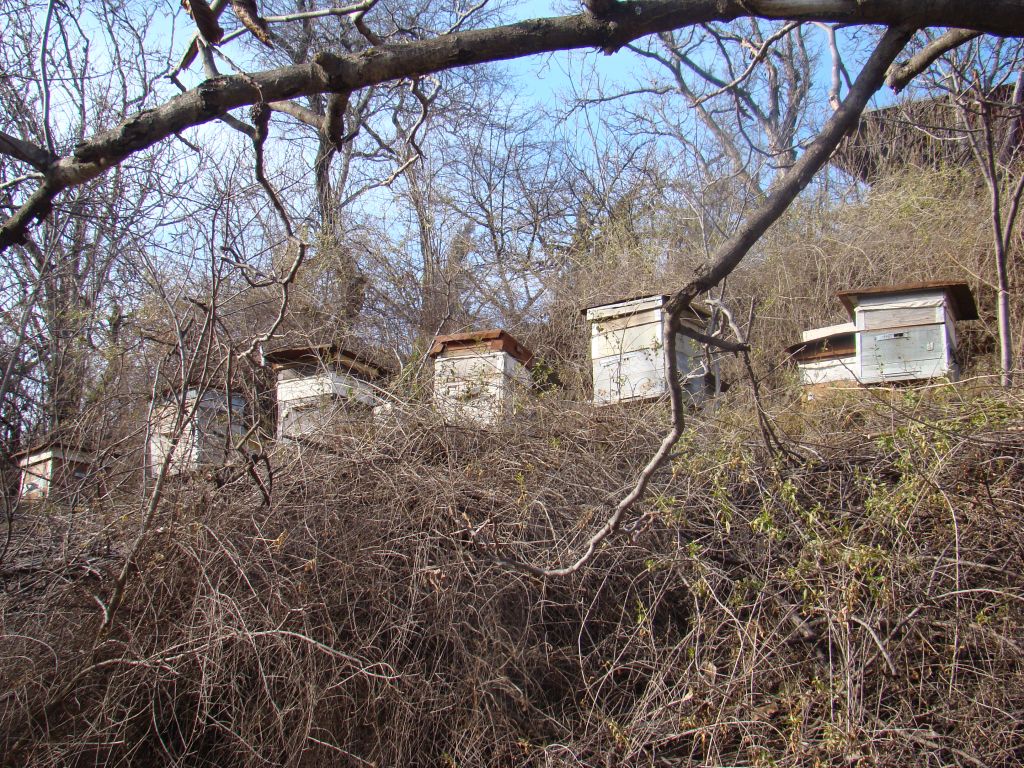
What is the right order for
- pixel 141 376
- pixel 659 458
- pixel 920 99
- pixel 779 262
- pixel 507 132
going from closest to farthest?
pixel 659 458 → pixel 141 376 → pixel 779 262 → pixel 920 99 → pixel 507 132

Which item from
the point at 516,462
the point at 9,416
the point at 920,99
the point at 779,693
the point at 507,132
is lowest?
the point at 779,693

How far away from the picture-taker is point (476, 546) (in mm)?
3881

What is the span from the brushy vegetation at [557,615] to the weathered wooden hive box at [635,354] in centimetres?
115

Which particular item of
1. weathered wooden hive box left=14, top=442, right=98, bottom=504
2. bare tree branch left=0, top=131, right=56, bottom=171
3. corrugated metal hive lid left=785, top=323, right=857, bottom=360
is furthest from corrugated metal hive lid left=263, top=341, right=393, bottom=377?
corrugated metal hive lid left=785, top=323, right=857, bottom=360

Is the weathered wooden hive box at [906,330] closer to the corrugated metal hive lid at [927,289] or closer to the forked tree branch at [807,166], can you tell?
the corrugated metal hive lid at [927,289]

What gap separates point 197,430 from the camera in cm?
463

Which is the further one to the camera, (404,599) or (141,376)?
(141,376)

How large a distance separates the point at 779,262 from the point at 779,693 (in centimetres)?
520

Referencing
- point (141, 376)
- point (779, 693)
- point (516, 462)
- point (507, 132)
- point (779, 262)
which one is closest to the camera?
point (779, 693)

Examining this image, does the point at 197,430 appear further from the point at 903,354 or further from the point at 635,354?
the point at 903,354

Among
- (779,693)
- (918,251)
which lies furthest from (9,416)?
(918,251)

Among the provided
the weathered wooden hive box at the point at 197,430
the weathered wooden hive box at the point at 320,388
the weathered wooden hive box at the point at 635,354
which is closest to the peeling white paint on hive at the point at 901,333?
the weathered wooden hive box at the point at 635,354

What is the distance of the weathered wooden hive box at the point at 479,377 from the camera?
481 centimetres

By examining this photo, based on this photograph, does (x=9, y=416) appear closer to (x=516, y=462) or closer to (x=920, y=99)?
(x=516, y=462)
